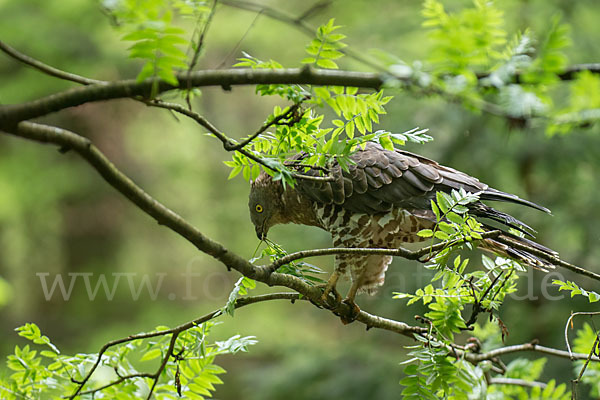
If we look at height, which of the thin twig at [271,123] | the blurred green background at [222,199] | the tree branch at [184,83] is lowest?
the blurred green background at [222,199]

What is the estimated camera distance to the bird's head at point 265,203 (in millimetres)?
3271

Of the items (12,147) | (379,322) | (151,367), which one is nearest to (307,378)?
(151,367)

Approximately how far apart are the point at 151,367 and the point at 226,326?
1.87 m

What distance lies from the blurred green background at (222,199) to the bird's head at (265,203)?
2.93 ft

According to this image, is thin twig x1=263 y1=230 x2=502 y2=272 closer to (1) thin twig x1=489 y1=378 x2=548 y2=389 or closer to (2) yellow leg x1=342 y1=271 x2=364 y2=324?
(2) yellow leg x1=342 y1=271 x2=364 y2=324

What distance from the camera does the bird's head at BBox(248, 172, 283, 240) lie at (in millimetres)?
3271

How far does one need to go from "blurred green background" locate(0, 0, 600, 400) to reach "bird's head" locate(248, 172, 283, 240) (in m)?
0.89

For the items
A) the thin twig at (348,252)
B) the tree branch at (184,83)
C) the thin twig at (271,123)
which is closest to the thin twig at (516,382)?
the thin twig at (348,252)

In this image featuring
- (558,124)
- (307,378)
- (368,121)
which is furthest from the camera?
(307,378)

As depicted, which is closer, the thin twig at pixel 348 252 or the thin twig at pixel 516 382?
the thin twig at pixel 348 252

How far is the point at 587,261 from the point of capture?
18.0 ft

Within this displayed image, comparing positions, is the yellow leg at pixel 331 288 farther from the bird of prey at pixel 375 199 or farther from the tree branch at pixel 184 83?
the tree branch at pixel 184 83

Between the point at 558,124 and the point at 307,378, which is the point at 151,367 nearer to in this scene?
the point at 307,378

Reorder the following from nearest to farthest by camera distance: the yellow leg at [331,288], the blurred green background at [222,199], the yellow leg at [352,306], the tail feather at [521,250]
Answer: the tail feather at [521,250]
the yellow leg at [331,288]
the yellow leg at [352,306]
the blurred green background at [222,199]
